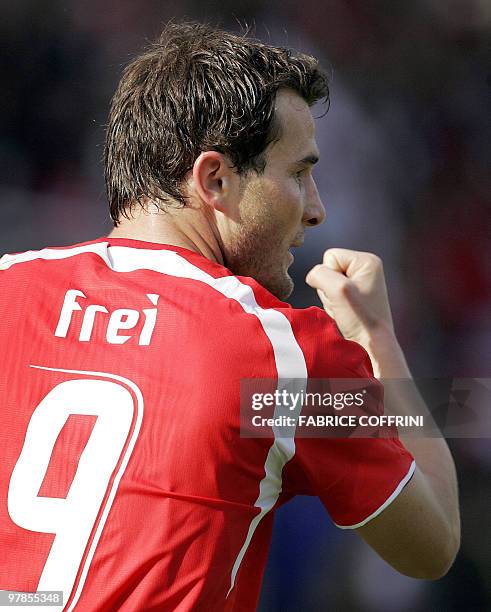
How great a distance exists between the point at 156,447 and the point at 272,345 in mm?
244

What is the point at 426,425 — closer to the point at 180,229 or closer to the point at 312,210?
the point at 312,210

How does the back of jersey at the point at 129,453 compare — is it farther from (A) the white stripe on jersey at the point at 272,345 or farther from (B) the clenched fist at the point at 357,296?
(B) the clenched fist at the point at 357,296

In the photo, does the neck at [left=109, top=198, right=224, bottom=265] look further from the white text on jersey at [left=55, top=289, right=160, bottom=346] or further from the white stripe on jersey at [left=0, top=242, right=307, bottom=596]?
the white text on jersey at [left=55, top=289, right=160, bottom=346]

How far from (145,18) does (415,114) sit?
1509 millimetres

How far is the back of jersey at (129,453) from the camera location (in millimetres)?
1285

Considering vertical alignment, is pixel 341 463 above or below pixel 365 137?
below

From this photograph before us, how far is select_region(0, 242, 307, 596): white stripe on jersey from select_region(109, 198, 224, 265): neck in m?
0.15

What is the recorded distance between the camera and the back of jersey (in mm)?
1285

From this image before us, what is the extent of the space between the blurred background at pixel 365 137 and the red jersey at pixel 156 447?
9.05ft

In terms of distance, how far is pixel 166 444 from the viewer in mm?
1308

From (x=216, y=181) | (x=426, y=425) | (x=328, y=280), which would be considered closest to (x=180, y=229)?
(x=216, y=181)

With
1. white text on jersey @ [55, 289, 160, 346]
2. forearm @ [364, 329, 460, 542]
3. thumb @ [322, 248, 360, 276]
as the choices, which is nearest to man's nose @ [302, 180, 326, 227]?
thumb @ [322, 248, 360, 276]

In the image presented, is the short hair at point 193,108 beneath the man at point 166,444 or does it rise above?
above

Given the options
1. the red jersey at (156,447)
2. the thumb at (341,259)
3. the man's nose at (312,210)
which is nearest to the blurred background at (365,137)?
the thumb at (341,259)
